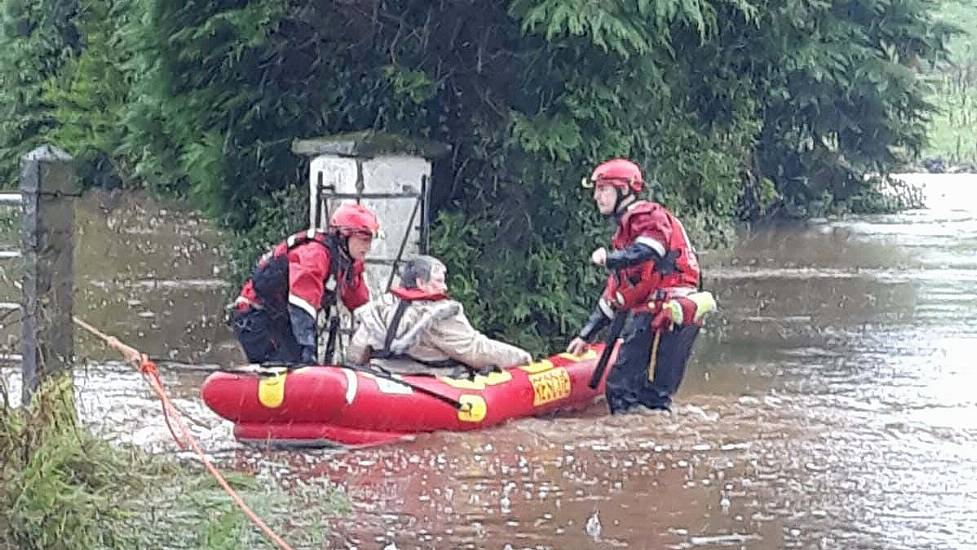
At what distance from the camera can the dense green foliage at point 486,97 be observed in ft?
43.7

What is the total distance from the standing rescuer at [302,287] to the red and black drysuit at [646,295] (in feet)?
5.14

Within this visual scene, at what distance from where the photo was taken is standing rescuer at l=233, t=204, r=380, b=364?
10.5 meters

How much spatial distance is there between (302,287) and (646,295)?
7.55 feet

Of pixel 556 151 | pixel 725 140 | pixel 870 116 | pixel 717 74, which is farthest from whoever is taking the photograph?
pixel 870 116

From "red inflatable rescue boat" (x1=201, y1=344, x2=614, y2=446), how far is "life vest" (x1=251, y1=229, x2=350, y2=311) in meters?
0.74

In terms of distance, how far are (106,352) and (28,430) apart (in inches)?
307

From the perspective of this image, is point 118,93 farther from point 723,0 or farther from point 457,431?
point 457,431

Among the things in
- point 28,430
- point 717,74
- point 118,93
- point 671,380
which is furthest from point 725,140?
point 118,93

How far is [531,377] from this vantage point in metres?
11.3

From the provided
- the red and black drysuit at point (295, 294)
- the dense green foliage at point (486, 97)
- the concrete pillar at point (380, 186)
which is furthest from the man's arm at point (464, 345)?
the dense green foliage at point (486, 97)

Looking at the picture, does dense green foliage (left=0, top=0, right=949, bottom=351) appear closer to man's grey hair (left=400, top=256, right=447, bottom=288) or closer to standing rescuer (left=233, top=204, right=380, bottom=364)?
man's grey hair (left=400, top=256, right=447, bottom=288)

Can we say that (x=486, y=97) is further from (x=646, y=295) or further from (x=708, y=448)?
(x=708, y=448)

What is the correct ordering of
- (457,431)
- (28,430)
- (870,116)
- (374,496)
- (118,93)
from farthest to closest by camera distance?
1. (118,93)
2. (870,116)
3. (457,431)
4. (374,496)
5. (28,430)

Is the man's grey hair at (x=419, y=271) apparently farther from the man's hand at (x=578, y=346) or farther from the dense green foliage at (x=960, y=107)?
the dense green foliage at (x=960, y=107)
